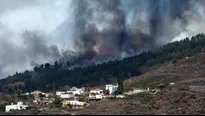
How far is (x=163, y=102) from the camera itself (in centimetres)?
12762

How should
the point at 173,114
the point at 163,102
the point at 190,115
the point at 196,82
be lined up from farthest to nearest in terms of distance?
the point at 196,82, the point at 163,102, the point at 173,114, the point at 190,115

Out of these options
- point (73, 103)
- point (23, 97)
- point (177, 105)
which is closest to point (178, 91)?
point (177, 105)

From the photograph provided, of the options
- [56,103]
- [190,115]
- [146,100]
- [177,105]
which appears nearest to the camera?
[190,115]

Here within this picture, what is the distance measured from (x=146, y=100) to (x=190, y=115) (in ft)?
159

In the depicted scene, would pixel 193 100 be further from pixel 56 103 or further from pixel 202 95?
pixel 56 103

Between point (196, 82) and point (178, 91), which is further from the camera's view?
point (196, 82)

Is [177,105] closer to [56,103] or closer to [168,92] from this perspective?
[168,92]

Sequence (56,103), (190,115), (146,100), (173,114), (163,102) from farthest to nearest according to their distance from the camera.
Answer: (56,103), (146,100), (163,102), (173,114), (190,115)

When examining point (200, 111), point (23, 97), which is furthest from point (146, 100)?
point (23, 97)

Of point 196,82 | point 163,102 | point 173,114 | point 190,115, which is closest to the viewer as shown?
point 190,115

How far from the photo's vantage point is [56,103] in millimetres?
148000

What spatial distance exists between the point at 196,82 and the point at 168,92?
50.2m

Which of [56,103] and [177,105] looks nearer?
[177,105]

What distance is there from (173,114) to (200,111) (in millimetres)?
7187
